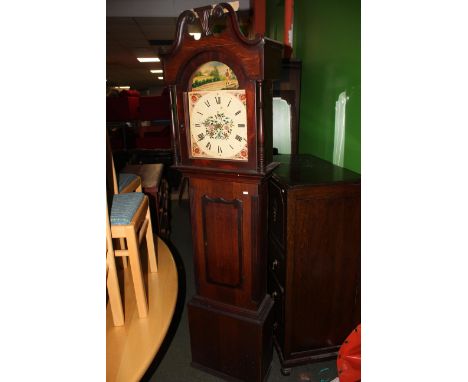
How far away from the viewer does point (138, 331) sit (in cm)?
153

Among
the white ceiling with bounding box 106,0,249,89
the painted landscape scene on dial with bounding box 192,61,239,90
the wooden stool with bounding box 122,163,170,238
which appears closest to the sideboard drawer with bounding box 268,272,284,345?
the painted landscape scene on dial with bounding box 192,61,239,90

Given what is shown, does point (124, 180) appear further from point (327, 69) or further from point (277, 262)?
point (327, 69)

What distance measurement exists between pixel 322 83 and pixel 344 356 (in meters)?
1.65

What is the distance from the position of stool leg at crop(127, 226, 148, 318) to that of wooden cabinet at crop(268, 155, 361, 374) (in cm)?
73

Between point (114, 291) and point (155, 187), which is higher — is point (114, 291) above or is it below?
below

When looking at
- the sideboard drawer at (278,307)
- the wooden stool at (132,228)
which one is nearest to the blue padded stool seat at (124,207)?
the wooden stool at (132,228)

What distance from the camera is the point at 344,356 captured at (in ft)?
4.15

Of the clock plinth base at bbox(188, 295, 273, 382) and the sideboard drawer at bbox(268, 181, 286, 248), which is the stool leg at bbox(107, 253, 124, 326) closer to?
the clock plinth base at bbox(188, 295, 273, 382)

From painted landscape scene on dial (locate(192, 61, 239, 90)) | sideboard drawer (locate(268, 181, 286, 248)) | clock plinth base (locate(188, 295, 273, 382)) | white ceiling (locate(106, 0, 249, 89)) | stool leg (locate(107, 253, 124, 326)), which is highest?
white ceiling (locate(106, 0, 249, 89))

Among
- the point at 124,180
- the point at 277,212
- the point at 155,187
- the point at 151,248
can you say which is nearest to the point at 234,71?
the point at 277,212

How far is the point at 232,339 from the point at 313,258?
0.60 meters

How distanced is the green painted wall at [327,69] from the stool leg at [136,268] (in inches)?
48.6

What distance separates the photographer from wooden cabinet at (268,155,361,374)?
Result: 1.56 metres
